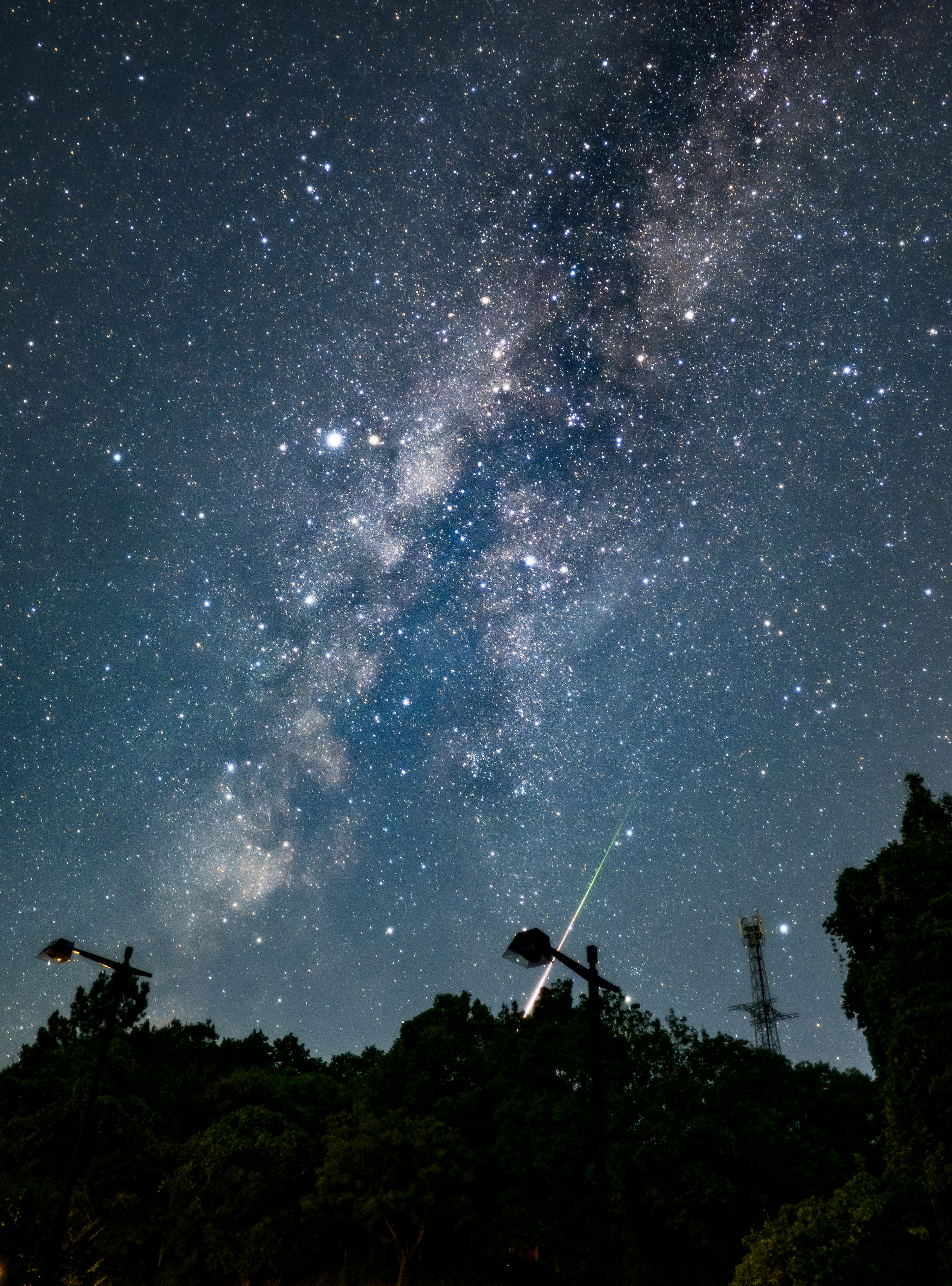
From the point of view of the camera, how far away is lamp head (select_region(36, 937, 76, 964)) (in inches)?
498

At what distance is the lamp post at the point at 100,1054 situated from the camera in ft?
37.9

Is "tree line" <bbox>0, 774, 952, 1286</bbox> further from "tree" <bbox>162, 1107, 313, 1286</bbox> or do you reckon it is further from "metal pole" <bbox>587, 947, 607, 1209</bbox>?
"metal pole" <bbox>587, 947, 607, 1209</bbox>

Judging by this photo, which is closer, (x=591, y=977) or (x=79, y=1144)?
(x=591, y=977)

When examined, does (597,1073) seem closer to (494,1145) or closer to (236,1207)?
(494,1145)

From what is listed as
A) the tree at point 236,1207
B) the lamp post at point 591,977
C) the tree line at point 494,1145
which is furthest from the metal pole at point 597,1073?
the tree at point 236,1207

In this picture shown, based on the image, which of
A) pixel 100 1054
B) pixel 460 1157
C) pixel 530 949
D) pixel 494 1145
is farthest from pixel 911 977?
pixel 460 1157

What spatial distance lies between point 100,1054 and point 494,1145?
64.4 feet

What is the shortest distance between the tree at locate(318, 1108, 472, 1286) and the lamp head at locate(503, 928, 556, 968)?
2281 cm

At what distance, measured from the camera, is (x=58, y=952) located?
12.7 m

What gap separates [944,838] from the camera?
18.4 meters

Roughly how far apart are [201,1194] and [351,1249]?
268 inches

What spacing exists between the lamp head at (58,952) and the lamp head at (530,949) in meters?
8.06

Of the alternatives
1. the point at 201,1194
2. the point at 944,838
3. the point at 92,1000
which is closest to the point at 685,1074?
the point at 944,838

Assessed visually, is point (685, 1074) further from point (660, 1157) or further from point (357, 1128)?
point (357, 1128)
